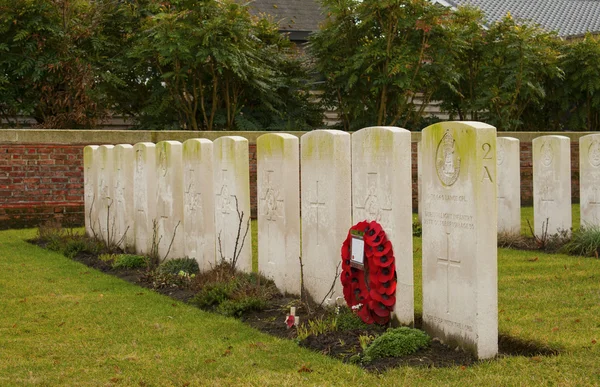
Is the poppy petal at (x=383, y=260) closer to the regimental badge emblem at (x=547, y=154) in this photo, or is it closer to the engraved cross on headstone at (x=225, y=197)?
the engraved cross on headstone at (x=225, y=197)

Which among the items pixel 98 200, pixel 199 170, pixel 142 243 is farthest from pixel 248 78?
pixel 199 170

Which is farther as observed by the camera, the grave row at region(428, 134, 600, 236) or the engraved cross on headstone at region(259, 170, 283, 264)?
the grave row at region(428, 134, 600, 236)

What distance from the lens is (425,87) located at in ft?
59.6

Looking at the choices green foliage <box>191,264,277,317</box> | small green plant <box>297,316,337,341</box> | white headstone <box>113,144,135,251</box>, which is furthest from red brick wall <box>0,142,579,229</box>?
small green plant <box>297,316,337,341</box>

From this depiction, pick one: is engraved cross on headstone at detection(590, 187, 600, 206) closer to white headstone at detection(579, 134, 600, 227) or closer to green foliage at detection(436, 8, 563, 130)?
white headstone at detection(579, 134, 600, 227)

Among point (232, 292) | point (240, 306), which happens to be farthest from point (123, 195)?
point (240, 306)

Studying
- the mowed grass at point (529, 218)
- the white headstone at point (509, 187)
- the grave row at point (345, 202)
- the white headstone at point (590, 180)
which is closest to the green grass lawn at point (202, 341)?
the grave row at point (345, 202)

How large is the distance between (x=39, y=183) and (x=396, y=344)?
32.4 feet

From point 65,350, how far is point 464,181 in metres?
3.19

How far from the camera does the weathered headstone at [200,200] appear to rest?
9.42 m

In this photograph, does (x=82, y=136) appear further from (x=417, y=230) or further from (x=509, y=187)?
(x=509, y=187)

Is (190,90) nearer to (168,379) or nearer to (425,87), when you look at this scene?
(425,87)

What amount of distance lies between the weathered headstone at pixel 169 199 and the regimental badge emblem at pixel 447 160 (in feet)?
15.0

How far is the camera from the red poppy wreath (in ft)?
21.5
